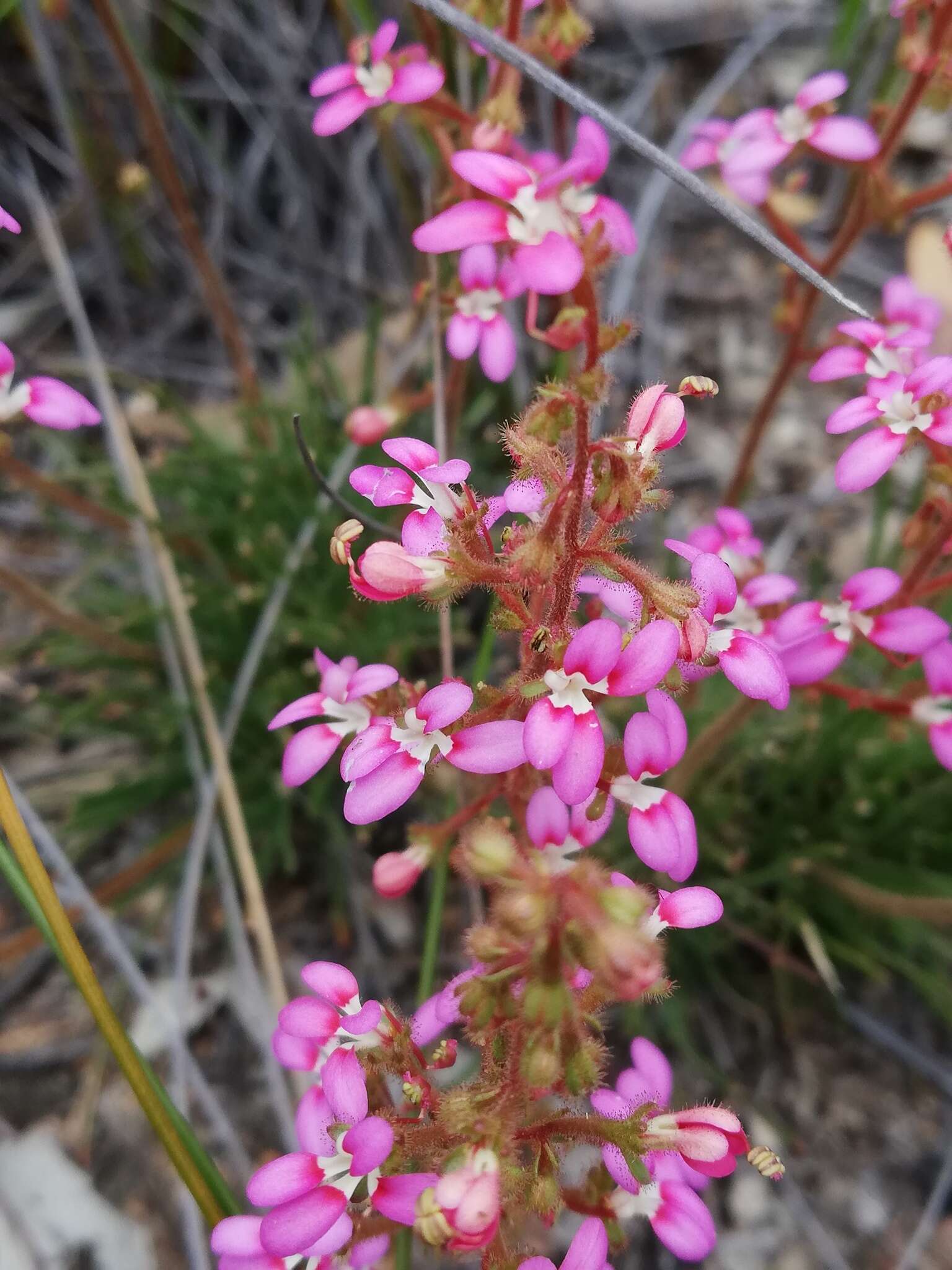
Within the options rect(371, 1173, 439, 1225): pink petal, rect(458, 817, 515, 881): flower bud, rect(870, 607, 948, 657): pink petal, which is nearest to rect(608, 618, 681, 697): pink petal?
rect(458, 817, 515, 881): flower bud

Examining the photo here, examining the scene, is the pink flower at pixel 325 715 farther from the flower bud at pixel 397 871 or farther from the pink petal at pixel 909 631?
the pink petal at pixel 909 631

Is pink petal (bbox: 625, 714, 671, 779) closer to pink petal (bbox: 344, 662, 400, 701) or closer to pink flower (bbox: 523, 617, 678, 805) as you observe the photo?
pink flower (bbox: 523, 617, 678, 805)

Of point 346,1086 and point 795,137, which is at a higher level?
point 795,137

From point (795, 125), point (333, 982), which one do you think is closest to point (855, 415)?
point (795, 125)

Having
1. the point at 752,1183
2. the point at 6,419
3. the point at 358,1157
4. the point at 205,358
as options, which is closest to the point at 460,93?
the point at 6,419

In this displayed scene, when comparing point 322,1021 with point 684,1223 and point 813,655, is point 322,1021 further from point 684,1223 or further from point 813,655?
point 813,655

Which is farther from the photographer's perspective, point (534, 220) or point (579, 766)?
point (534, 220)

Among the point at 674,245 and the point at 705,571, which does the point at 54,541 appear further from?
the point at 705,571
